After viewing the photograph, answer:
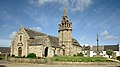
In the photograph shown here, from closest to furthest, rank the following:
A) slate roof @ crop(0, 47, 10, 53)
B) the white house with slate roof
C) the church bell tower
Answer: the church bell tower
slate roof @ crop(0, 47, 10, 53)
the white house with slate roof

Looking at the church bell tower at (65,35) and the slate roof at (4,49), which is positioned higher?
the church bell tower at (65,35)

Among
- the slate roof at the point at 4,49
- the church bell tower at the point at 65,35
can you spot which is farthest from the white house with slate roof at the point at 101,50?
the slate roof at the point at 4,49

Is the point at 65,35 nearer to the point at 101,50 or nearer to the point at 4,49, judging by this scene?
the point at 101,50

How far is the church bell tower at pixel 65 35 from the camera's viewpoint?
183 ft

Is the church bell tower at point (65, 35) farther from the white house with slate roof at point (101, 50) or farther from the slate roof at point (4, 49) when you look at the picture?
the slate roof at point (4, 49)

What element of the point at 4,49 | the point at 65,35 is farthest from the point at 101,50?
the point at 4,49

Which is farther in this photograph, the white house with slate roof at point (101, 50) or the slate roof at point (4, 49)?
the white house with slate roof at point (101, 50)

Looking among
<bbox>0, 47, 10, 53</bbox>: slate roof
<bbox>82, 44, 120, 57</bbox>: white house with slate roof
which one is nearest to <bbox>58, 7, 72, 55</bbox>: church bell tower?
<bbox>82, 44, 120, 57</bbox>: white house with slate roof

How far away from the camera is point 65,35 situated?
56.8 metres

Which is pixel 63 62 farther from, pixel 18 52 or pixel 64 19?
pixel 64 19

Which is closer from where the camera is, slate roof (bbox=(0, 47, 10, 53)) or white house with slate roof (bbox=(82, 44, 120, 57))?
slate roof (bbox=(0, 47, 10, 53))

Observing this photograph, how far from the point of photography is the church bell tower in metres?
55.8

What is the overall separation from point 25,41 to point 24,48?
2169mm

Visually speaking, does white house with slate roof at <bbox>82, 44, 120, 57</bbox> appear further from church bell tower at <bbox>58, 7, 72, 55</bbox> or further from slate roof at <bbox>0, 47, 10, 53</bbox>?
slate roof at <bbox>0, 47, 10, 53</bbox>
